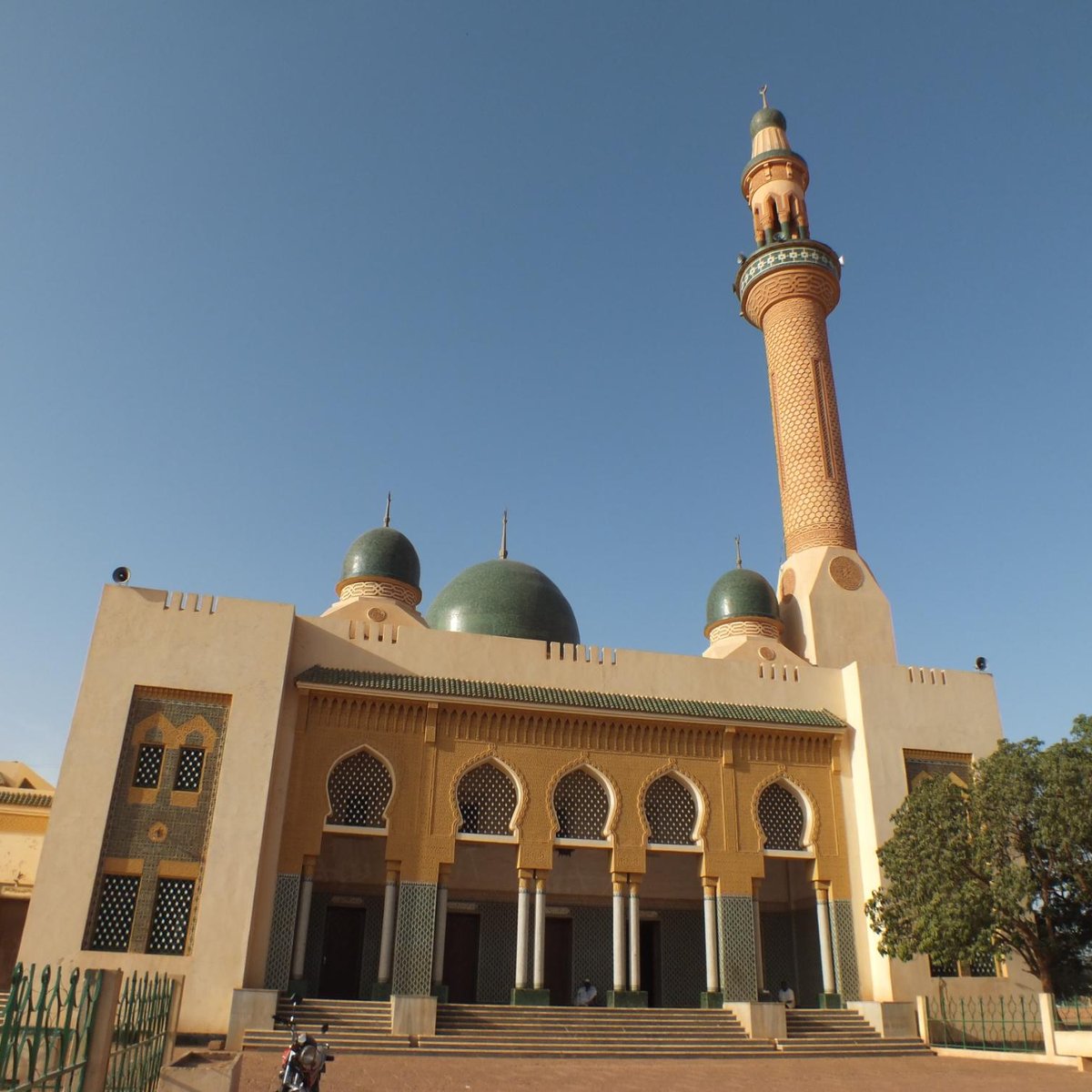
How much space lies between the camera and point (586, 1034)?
37.7 ft

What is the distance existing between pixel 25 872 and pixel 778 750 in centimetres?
1128

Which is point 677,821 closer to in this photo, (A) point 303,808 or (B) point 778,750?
(B) point 778,750

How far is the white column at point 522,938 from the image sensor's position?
492 inches

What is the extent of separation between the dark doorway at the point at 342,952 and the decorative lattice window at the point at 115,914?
3632mm

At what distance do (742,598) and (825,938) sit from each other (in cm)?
685

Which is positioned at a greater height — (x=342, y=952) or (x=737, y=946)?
(x=737, y=946)

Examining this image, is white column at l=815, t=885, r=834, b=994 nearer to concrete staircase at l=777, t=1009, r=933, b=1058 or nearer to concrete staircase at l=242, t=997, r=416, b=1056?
concrete staircase at l=777, t=1009, r=933, b=1058

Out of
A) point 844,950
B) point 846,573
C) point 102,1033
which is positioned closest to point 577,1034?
Answer: point 844,950

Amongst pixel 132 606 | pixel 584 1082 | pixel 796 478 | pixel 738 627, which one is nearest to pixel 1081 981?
pixel 584 1082

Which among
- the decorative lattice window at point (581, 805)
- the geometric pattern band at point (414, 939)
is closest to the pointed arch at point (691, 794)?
the decorative lattice window at point (581, 805)

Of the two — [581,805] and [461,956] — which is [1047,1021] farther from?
[461,956]

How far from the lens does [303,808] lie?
1253 centimetres

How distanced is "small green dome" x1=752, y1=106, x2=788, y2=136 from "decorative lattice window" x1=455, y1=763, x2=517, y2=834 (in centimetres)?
1722

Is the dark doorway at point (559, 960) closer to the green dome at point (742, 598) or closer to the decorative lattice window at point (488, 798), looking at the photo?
the decorative lattice window at point (488, 798)
